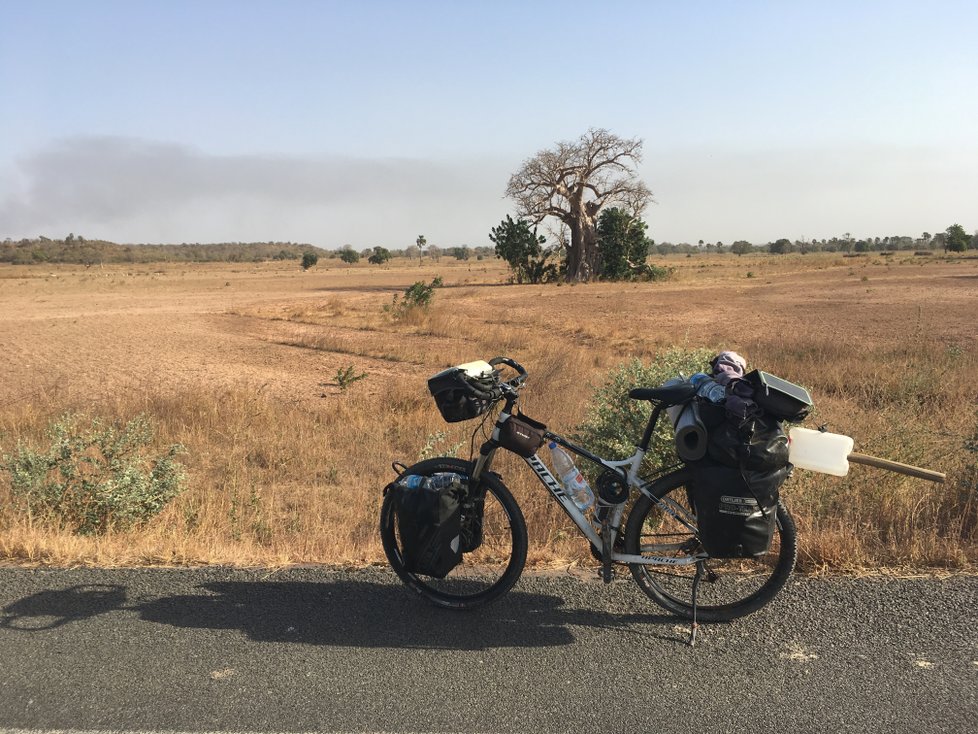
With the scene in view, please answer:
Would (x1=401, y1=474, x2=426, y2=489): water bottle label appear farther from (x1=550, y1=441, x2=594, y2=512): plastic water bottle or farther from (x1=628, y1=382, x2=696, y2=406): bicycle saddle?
(x1=628, y1=382, x2=696, y2=406): bicycle saddle

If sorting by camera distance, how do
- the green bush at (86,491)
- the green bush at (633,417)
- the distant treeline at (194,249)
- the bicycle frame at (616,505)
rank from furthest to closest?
the distant treeline at (194,249), the green bush at (633,417), the green bush at (86,491), the bicycle frame at (616,505)

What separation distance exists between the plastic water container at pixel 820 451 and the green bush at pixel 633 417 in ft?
6.74

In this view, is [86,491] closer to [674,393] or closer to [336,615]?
[336,615]

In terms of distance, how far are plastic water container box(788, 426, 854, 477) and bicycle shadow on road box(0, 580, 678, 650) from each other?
1.02 m

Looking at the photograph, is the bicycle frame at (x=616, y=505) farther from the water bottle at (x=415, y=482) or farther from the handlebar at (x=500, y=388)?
the water bottle at (x=415, y=482)

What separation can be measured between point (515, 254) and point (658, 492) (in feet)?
175

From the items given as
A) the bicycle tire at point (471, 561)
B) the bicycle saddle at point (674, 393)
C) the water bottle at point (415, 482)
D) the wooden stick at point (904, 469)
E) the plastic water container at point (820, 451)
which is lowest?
A: the bicycle tire at point (471, 561)

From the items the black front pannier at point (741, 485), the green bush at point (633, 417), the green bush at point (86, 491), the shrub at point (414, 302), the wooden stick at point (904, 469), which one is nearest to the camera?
the black front pannier at point (741, 485)

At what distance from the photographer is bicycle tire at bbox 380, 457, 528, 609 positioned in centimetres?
356

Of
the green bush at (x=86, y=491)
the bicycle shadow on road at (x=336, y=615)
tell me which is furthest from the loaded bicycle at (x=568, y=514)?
the green bush at (x=86, y=491)

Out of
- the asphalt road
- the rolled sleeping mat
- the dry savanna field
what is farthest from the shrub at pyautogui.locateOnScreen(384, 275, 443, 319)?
the rolled sleeping mat

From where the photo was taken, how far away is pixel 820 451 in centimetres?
324

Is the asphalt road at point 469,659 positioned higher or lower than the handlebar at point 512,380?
lower

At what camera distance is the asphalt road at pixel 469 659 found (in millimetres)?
2676
